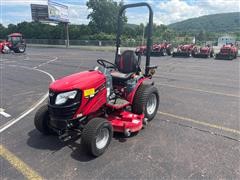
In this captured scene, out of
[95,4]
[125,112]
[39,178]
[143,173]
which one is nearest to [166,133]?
[125,112]

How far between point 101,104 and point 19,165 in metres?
1.63

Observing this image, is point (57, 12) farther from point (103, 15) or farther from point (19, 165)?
point (19, 165)

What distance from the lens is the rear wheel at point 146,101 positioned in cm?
506

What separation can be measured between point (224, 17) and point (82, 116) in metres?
183

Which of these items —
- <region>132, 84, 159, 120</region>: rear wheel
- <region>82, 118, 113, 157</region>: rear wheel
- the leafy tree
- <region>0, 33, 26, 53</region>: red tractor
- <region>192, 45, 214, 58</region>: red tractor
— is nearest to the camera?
<region>82, 118, 113, 157</region>: rear wheel

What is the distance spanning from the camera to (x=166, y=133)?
192 inches

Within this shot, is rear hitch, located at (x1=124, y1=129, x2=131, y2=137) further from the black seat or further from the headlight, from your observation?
the black seat

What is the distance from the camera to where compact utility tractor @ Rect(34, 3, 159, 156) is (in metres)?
3.98

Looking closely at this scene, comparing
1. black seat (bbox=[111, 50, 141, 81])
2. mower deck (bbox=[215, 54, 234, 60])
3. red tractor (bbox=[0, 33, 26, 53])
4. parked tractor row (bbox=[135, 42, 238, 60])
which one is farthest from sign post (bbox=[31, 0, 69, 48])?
black seat (bbox=[111, 50, 141, 81])

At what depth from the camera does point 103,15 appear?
70.6m

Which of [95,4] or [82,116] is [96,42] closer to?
[95,4]

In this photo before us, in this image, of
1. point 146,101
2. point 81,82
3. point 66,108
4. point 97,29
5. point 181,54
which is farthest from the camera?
point 97,29

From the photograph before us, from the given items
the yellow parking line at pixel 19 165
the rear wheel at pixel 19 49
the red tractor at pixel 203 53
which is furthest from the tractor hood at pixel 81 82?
the rear wheel at pixel 19 49

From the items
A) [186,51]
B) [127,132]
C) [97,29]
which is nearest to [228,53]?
[186,51]
